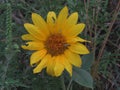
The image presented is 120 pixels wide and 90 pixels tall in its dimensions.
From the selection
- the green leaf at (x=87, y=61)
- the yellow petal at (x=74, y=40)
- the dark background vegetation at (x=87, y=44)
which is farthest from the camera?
the dark background vegetation at (x=87, y=44)

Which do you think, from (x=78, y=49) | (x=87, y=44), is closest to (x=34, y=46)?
(x=78, y=49)

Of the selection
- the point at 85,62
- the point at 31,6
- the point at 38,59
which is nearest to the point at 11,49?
the point at 38,59

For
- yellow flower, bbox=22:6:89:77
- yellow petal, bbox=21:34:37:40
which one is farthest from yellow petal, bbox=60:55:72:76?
yellow petal, bbox=21:34:37:40

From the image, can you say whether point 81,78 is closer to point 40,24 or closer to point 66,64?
point 66,64

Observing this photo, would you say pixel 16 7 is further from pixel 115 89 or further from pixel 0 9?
pixel 115 89

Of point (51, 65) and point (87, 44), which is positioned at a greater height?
point (51, 65)

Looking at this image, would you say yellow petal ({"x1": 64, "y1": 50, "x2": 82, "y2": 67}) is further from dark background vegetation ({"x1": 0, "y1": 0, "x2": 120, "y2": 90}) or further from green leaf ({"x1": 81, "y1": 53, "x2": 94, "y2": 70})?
dark background vegetation ({"x1": 0, "y1": 0, "x2": 120, "y2": 90})

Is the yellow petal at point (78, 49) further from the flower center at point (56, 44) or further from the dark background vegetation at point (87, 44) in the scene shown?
the dark background vegetation at point (87, 44)

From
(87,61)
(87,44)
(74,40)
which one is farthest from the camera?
(87,44)

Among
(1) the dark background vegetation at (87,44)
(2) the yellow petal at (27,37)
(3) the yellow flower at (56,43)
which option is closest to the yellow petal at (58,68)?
(3) the yellow flower at (56,43)
